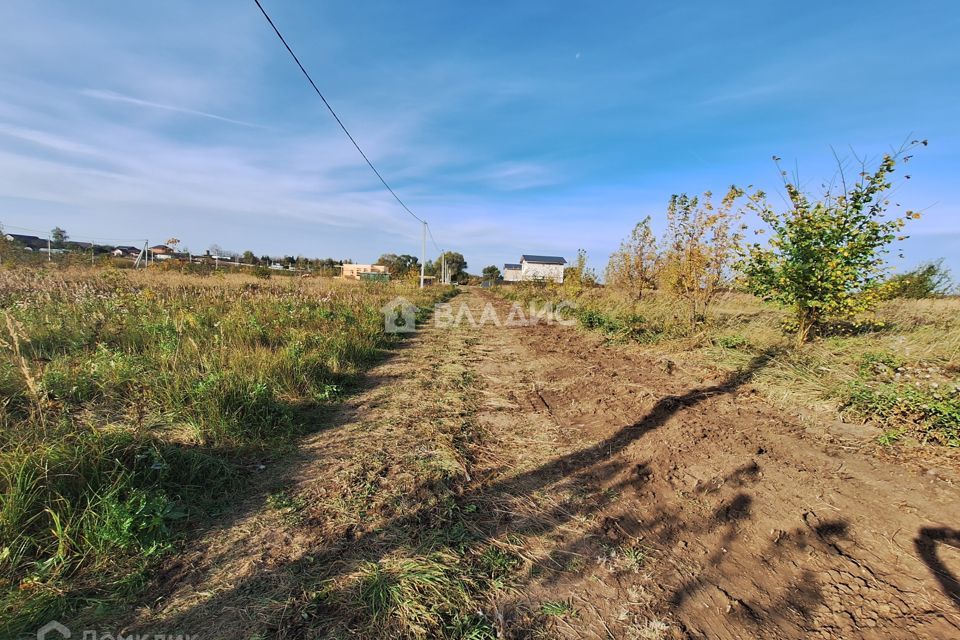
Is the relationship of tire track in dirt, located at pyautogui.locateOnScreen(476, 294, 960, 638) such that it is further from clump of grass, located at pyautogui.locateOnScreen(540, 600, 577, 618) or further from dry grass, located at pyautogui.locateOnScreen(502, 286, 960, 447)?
dry grass, located at pyautogui.locateOnScreen(502, 286, 960, 447)

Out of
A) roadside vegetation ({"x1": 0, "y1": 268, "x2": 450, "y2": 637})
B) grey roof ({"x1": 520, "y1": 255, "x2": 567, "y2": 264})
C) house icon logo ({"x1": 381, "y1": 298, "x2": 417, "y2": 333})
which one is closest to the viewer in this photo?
roadside vegetation ({"x1": 0, "y1": 268, "x2": 450, "y2": 637})

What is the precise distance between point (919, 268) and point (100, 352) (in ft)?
73.1

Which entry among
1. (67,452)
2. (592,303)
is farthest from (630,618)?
(592,303)

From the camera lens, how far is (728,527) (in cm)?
219

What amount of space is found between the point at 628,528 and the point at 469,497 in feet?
3.57

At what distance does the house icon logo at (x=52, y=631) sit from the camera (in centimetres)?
141

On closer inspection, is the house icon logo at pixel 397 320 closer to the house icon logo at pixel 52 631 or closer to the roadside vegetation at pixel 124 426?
the roadside vegetation at pixel 124 426

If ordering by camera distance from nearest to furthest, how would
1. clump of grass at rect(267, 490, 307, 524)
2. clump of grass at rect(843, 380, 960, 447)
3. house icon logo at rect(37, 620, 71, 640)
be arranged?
house icon logo at rect(37, 620, 71, 640), clump of grass at rect(267, 490, 307, 524), clump of grass at rect(843, 380, 960, 447)

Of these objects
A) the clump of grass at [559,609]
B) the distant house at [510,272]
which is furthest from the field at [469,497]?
the distant house at [510,272]

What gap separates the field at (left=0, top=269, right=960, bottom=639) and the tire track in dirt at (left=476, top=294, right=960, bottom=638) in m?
0.01

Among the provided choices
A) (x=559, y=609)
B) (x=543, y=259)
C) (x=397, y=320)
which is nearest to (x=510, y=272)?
(x=543, y=259)

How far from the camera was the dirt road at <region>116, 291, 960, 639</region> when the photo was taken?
1597 millimetres

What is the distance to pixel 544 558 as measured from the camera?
6.39ft

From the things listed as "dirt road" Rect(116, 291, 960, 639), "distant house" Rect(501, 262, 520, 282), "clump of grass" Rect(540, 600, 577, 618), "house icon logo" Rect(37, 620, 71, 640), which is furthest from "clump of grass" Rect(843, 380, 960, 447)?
"distant house" Rect(501, 262, 520, 282)
